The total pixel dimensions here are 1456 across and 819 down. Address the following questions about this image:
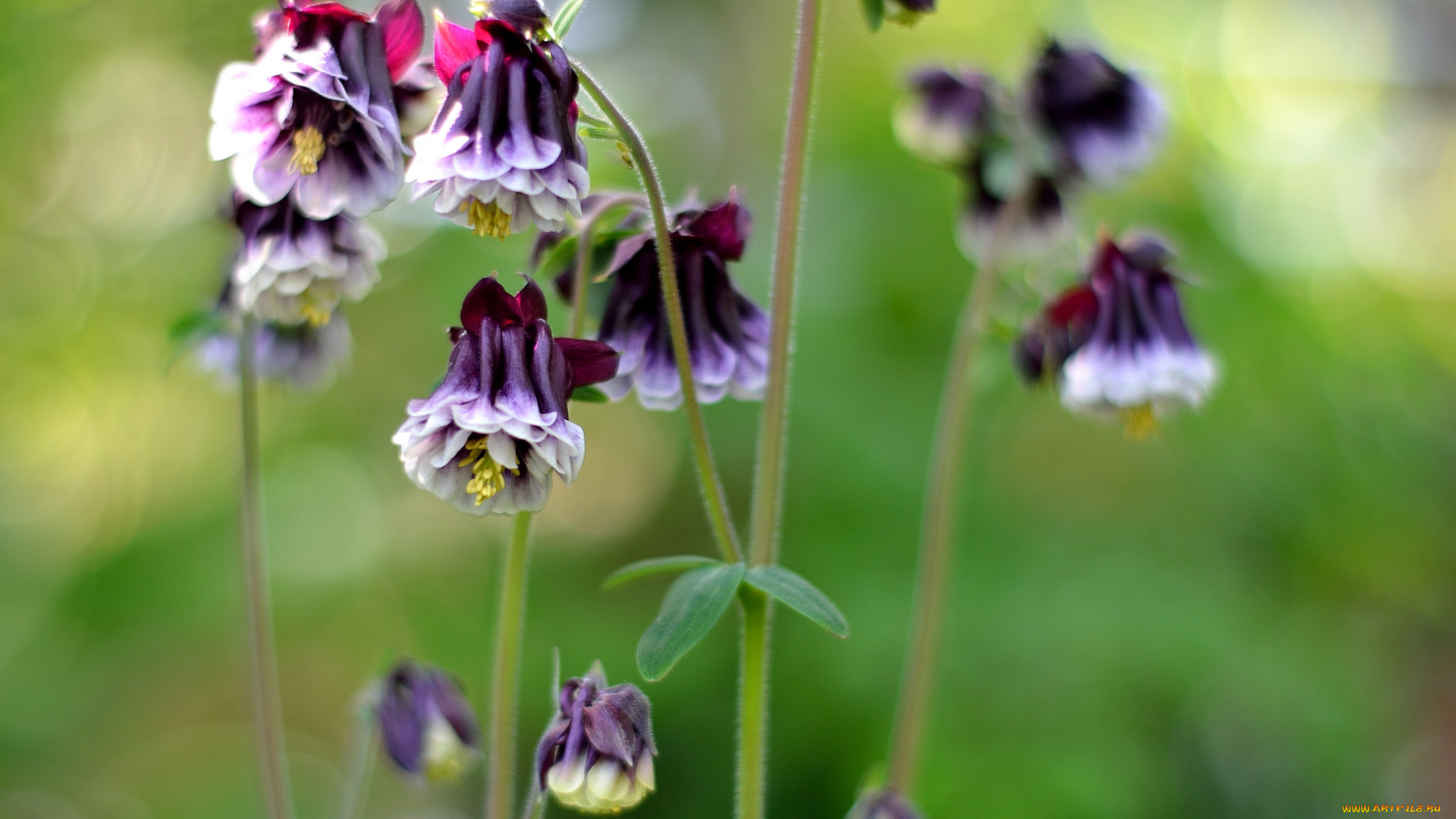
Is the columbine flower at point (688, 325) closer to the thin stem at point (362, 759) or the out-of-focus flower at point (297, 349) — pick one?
the out-of-focus flower at point (297, 349)

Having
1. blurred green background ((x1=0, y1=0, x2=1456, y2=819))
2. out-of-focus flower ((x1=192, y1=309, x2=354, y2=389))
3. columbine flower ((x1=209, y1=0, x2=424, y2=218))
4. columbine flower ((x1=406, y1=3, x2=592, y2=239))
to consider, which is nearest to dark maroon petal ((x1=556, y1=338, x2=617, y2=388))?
columbine flower ((x1=406, y1=3, x2=592, y2=239))

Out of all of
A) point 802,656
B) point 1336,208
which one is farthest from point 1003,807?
point 1336,208

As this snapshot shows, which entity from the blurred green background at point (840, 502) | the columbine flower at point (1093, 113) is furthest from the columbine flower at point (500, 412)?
the blurred green background at point (840, 502)

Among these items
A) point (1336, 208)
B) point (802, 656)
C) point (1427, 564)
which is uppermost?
point (1336, 208)

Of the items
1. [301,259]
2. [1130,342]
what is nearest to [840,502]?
[1130,342]

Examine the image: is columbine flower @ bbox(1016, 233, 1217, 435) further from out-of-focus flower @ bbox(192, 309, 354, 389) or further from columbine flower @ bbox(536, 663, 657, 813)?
out-of-focus flower @ bbox(192, 309, 354, 389)

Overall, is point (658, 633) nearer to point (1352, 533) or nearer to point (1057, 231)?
point (1057, 231)

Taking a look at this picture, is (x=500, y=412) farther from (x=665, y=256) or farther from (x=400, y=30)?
(x=400, y=30)
